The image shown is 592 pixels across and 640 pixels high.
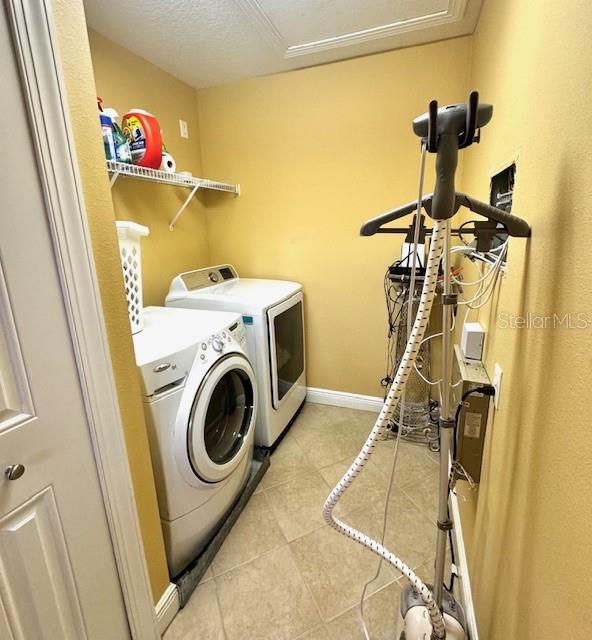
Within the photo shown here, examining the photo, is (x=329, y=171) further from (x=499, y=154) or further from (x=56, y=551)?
(x=56, y=551)

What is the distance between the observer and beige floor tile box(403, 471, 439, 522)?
5.57 feet

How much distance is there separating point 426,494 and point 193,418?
1307 mm

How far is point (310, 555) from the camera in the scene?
4.89 ft

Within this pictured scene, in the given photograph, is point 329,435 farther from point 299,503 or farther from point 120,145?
point 120,145

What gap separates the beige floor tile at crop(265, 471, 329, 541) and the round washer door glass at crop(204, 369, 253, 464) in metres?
0.43

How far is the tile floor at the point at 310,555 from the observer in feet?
4.06

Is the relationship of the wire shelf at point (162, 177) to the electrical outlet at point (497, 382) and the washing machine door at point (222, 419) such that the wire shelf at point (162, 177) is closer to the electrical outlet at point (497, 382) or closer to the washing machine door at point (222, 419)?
the washing machine door at point (222, 419)

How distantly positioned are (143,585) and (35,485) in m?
0.56

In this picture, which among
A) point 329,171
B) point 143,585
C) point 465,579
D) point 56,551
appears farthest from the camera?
point 329,171

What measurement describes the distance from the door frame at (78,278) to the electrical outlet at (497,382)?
3.55 feet

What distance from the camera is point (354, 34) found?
72.3 inches

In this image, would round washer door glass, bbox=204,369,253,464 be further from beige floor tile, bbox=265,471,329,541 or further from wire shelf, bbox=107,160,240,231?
wire shelf, bbox=107,160,240,231

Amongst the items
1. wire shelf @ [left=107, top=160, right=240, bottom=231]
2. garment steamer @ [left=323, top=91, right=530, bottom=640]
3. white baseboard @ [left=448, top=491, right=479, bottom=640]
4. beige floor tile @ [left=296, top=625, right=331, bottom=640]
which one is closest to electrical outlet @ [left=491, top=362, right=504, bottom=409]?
garment steamer @ [left=323, top=91, right=530, bottom=640]

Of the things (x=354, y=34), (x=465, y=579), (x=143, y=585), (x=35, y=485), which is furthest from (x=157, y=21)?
(x=465, y=579)
